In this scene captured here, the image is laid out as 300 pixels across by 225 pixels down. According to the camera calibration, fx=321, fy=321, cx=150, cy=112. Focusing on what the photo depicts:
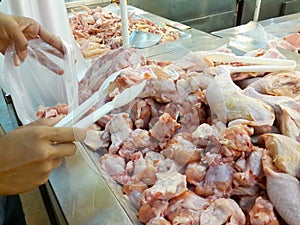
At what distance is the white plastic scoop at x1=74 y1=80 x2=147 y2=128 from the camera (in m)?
0.94

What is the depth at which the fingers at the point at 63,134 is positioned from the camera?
Answer: 85cm

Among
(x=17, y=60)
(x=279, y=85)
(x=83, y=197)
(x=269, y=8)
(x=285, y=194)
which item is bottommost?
(x=269, y=8)

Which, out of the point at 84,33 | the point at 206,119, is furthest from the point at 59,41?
the point at 84,33

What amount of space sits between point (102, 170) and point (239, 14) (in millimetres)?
4005

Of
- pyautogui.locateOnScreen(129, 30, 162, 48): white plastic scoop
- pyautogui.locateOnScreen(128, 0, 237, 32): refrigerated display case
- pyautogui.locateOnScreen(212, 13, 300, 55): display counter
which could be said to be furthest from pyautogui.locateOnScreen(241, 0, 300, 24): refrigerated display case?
pyautogui.locateOnScreen(129, 30, 162, 48): white plastic scoop

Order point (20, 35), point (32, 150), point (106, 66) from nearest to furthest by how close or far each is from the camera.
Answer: point (32, 150)
point (20, 35)
point (106, 66)

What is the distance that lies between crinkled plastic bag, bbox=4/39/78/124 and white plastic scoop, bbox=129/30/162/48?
94cm

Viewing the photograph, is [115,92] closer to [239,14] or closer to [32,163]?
[32,163]

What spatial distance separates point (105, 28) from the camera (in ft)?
9.22

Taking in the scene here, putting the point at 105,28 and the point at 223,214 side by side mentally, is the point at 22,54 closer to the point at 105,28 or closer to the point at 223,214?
the point at 223,214

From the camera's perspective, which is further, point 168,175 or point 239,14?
point 239,14

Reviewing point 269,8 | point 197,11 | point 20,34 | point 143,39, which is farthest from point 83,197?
point 269,8

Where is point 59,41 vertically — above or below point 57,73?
above

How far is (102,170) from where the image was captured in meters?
1.06
